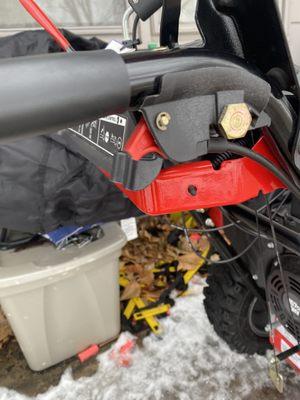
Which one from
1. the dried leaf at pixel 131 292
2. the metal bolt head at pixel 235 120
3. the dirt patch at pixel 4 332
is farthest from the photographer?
the dried leaf at pixel 131 292

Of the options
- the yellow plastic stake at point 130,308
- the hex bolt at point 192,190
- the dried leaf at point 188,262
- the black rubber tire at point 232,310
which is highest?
the hex bolt at point 192,190

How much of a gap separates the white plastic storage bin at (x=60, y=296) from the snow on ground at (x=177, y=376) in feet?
0.37

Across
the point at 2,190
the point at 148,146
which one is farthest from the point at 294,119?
the point at 2,190

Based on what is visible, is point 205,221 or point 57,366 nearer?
point 205,221

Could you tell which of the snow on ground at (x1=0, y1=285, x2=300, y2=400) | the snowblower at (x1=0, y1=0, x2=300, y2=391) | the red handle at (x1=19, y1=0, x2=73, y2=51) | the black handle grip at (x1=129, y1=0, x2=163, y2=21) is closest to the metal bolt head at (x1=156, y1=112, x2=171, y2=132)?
the snowblower at (x1=0, y1=0, x2=300, y2=391)

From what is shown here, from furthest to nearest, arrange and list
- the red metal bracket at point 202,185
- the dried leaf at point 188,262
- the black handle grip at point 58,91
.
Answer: the dried leaf at point 188,262, the red metal bracket at point 202,185, the black handle grip at point 58,91

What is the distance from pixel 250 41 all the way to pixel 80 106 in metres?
0.26

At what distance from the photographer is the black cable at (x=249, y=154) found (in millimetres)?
422

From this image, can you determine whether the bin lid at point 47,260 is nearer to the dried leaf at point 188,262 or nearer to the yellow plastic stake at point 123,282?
the yellow plastic stake at point 123,282

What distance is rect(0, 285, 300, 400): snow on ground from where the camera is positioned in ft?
4.06

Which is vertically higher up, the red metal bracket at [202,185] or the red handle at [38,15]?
the red handle at [38,15]

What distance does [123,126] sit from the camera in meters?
0.52

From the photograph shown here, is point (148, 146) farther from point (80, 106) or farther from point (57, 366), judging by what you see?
point (57, 366)

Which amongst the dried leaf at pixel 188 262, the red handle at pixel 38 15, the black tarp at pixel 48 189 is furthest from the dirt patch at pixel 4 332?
the red handle at pixel 38 15
